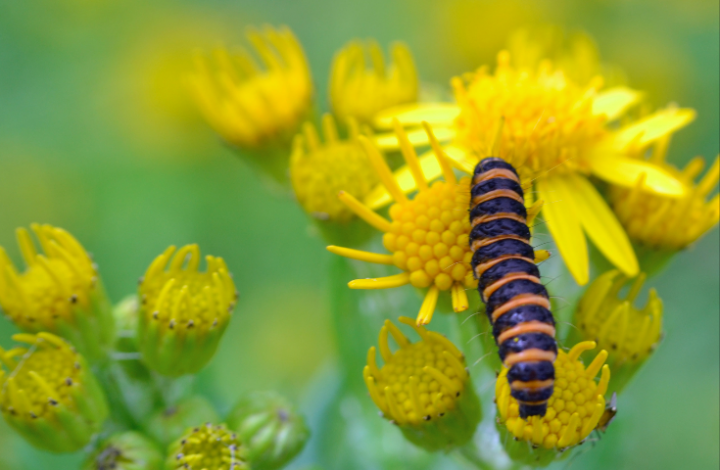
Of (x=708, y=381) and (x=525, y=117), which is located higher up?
(x=525, y=117)

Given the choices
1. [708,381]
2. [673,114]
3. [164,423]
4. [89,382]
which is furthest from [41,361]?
[708,381]

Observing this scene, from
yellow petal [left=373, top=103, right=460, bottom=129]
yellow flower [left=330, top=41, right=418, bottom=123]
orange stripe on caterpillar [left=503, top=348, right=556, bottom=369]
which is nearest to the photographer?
orange stripe on caterpillar [left=503, top=348, right=556, bottom=369]

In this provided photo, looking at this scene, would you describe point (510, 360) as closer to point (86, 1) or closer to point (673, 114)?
point (673, 114)

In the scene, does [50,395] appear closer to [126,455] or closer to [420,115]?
[126,455]

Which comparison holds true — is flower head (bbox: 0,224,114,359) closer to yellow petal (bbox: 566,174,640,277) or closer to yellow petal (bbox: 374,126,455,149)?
yellow petal (bbox: 374,126,455,149)

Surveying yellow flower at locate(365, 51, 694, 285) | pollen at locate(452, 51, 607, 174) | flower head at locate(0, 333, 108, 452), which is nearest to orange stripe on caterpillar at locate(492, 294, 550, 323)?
yellow flower at locate(365, 51, 694, 285)

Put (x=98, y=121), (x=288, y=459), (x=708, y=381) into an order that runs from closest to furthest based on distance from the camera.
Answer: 1. (x=288, y=459)
2. (x=708, y=381)
3. (x=98, y=121)
